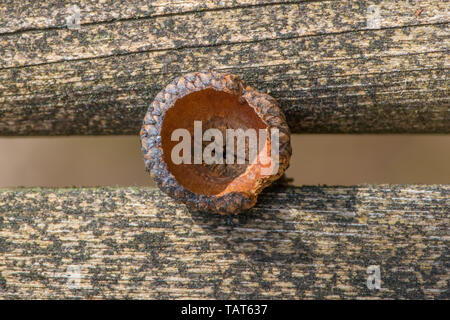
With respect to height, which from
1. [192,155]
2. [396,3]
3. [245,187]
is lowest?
[245,187]

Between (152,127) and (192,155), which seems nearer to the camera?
(152,127)

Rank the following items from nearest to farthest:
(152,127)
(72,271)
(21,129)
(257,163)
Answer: (152,127), (257,163), (72,271), (21,129)

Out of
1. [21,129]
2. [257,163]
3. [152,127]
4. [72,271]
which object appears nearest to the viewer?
[152,127]

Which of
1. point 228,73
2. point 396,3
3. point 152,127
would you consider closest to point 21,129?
point 152,127

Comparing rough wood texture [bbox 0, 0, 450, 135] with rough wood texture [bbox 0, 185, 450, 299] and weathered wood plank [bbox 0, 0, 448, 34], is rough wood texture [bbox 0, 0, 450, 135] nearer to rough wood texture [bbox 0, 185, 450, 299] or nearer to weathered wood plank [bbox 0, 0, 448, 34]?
weathered wood plank [bbox 0, 0, 448, 34]

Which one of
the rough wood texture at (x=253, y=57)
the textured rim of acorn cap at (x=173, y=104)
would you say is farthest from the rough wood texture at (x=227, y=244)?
the rough wood texture at (x=253, y=57)

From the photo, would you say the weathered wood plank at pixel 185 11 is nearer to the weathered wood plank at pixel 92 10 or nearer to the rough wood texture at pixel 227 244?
the weathered wood plank at pixel 92 10

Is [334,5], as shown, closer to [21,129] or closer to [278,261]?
[278,261]

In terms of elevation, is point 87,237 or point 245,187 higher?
point 245,187
